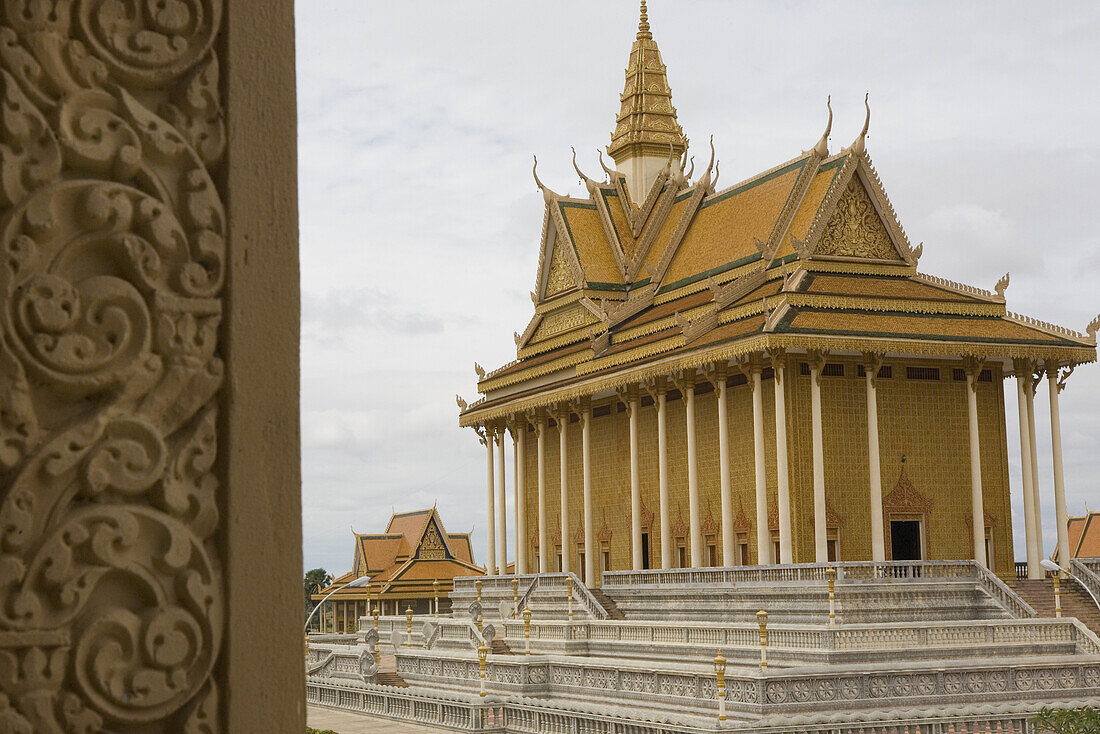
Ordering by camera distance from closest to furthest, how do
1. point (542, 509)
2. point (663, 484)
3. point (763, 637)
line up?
point (763, 637)
point (663, 484)
point (542, 509)

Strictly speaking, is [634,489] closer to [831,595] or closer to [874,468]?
[874,468]

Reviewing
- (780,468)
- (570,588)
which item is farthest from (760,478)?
(570,588)

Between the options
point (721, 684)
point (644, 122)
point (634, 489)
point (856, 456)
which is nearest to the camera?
point (721, 684)

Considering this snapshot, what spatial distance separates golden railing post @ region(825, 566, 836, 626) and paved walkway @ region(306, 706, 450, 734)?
6.15 metres

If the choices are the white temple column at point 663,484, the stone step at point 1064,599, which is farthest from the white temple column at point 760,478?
the stone step at point 1064,599

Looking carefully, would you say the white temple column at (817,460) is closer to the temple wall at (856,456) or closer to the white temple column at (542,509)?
the temple wall at (856,456)

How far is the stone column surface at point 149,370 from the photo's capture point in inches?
106

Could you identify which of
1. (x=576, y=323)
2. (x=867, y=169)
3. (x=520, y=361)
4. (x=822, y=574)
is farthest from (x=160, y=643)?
(x=520, y=361)

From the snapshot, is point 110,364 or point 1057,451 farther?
point 1057,451

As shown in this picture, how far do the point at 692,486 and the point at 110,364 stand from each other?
2626 cm

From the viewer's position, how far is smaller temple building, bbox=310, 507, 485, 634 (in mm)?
51719

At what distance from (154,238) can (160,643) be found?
0.85 meters

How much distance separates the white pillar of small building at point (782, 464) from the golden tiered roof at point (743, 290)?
743 millimetres

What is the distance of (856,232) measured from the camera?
29047 millimetres
